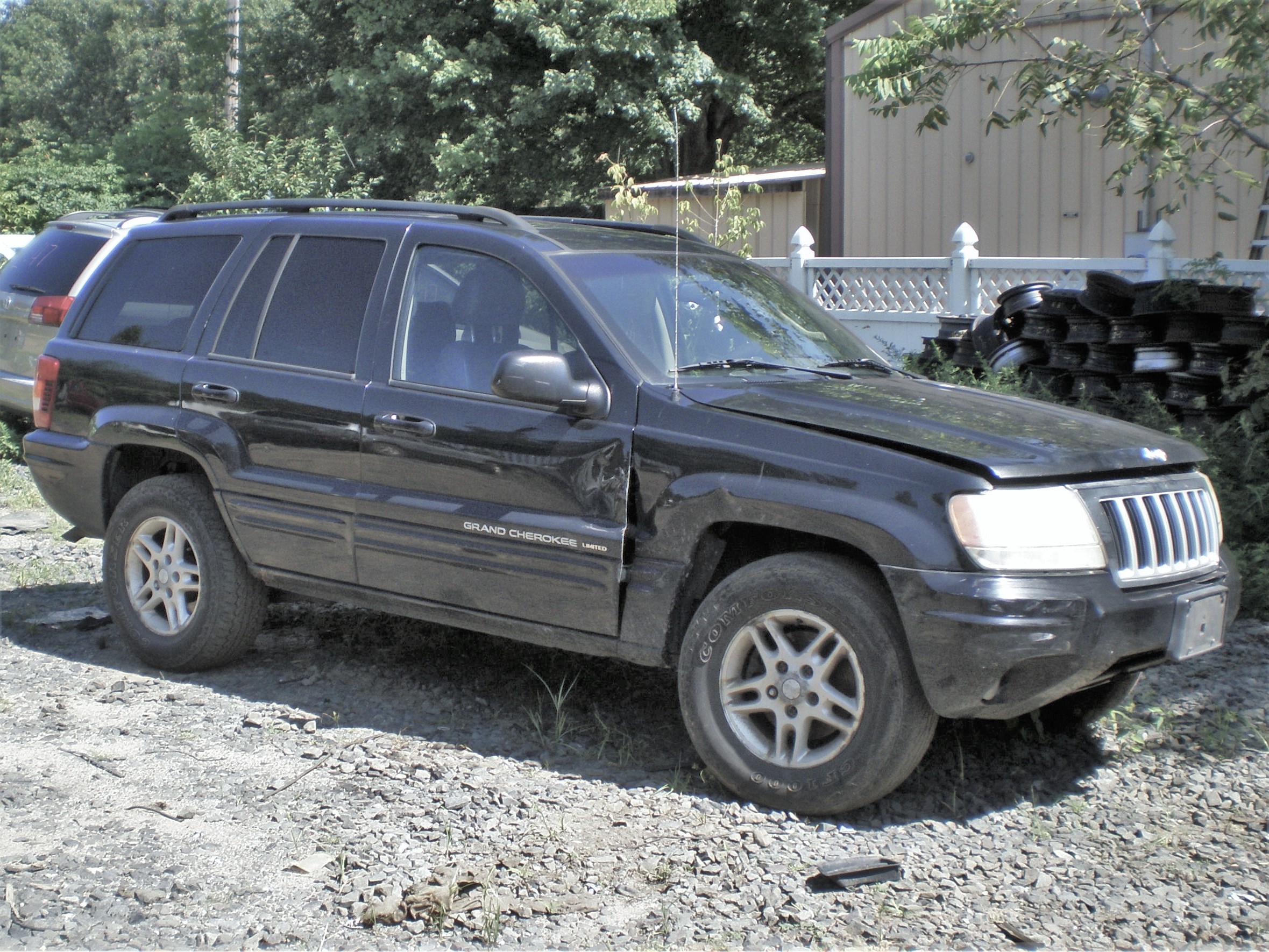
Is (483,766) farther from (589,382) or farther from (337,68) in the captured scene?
(337,68)

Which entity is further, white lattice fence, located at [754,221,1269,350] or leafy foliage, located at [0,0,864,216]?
leafy foliage, located at [0,0,864,216]

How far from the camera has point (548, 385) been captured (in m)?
4.13

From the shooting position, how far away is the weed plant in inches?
250

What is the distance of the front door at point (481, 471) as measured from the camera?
4.24 m

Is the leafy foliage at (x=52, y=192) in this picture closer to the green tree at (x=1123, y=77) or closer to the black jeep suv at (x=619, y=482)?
the green tree at (x=1123, y=77)

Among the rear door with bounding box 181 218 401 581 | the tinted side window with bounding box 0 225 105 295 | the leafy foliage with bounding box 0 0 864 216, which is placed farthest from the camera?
the leafy foliage with bounding box 0 0 864 216

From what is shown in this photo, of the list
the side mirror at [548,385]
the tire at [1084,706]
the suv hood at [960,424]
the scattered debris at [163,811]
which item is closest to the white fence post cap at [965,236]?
the suv hood at [960,424]

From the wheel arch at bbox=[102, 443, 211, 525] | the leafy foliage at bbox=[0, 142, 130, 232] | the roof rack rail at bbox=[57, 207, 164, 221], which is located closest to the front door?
the wheel arch at bbox=[102, 443, 211, 525]

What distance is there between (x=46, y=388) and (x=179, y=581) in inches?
45.8

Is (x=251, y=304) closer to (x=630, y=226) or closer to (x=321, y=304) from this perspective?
(x=321, y=304)

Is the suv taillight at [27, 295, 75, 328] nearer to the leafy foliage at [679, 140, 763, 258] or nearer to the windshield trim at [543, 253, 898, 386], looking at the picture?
the leafy foliage at [679, 140, 763, 258]

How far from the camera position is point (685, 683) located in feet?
13.3

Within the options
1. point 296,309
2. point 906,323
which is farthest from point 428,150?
point 296,309

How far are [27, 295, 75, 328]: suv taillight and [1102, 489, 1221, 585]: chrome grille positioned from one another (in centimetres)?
811
